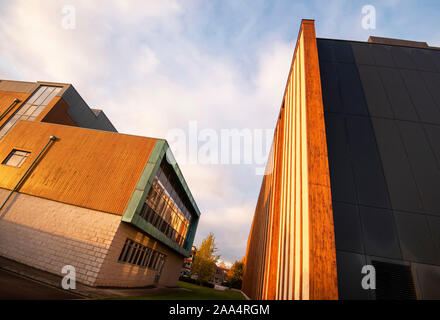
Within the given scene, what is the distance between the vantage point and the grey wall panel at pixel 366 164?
5.38 meters

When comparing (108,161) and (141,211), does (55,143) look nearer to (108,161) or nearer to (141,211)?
(108,161)

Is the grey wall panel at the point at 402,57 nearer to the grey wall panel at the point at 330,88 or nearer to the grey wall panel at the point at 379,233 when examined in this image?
the grey wall panel at the point at 330,88

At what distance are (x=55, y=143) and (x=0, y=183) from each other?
197 inches

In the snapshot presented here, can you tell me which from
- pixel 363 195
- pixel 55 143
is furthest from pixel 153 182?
pixel 363 195

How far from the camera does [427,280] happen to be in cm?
457

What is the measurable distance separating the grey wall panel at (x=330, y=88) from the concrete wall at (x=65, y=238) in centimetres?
1349

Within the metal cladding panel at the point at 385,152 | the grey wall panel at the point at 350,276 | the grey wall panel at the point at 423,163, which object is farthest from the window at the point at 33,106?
the grey wall panel at the point at 423,163

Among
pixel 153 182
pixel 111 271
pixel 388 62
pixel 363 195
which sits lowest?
pixel 111 271

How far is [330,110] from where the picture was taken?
6746mm

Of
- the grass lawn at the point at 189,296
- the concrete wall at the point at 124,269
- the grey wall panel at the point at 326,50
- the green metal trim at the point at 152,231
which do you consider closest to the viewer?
the grey wall panel at the point at 326,50

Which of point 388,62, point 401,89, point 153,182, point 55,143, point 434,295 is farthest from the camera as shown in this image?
point 55,143

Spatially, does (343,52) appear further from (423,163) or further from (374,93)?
(423,163)

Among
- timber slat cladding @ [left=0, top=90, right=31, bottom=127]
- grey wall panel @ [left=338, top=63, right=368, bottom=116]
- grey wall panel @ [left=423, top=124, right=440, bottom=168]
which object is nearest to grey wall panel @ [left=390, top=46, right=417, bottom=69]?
grey wall panel @ [left=338, top=63, right=368, bottom=116]

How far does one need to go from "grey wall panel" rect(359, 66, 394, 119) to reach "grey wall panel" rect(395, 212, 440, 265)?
355 cm
